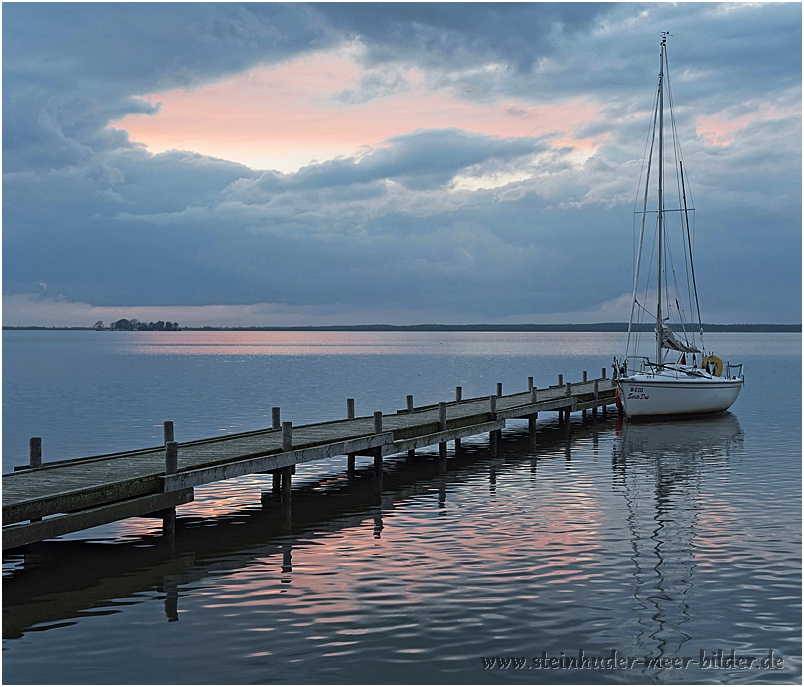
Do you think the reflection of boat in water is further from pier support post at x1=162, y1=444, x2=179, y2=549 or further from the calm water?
pier support post at x1=162, y1=444, x2=179, y2=549

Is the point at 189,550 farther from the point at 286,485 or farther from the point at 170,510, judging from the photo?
the point at 286,485

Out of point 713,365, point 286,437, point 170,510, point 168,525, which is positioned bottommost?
point 168,525

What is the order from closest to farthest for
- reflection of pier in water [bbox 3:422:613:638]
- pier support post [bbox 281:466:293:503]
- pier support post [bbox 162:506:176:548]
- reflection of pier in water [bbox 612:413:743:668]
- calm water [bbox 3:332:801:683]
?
calm water [bbox 3:332:801:683], reflection of pier in water [bbox 612:413:743:668], reflection of pier in water [bbox 3:422:613:638], pier support post [bbox 162:506:176:548], pier support post [bbox 281:466:293:503]

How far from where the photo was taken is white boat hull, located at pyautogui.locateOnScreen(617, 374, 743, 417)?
40219mm

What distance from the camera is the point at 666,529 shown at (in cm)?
1956

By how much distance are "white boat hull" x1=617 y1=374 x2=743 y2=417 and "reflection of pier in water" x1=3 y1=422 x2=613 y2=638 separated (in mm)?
15261

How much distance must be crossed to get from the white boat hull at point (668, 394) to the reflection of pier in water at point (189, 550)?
15261 millimetres

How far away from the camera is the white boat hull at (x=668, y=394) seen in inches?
1583

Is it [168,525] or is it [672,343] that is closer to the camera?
[168,525]

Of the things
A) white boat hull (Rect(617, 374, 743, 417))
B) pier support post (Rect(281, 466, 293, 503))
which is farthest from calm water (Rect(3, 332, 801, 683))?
white boat hull (Rect(617, 374, 743, 417))

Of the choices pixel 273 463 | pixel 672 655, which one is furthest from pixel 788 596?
pixel 273 463

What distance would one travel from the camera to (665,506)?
73.0 ft

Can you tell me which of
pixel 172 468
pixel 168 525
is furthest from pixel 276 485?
pixel 172 468

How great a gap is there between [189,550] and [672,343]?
32.4 m
